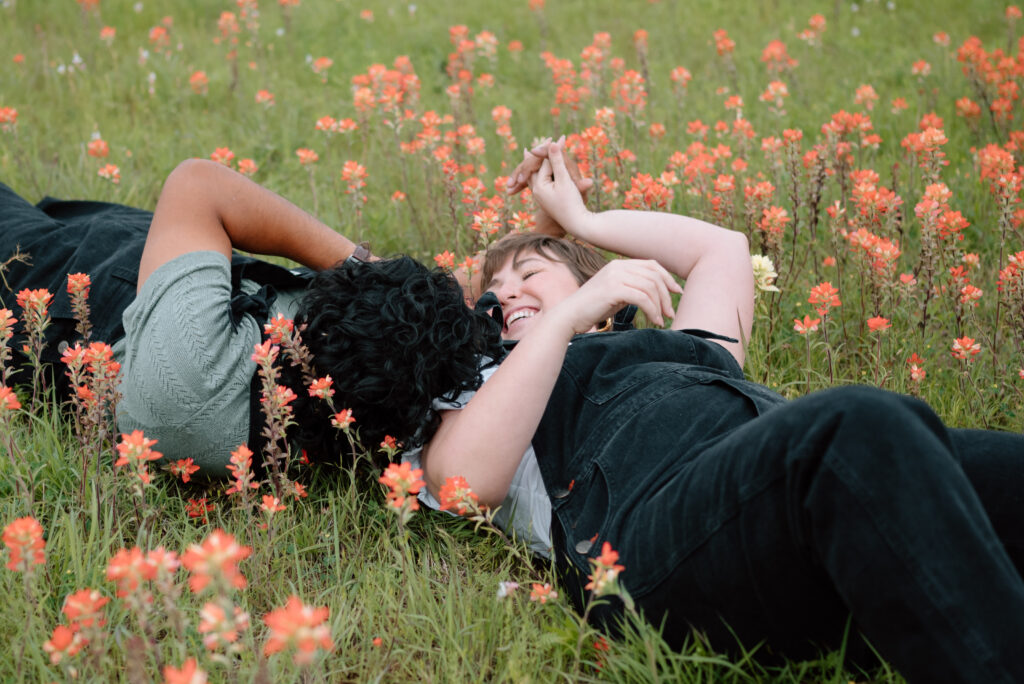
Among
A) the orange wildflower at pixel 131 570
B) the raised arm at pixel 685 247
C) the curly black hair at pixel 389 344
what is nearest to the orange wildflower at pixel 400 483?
the orange wildflower at pixel 131 570

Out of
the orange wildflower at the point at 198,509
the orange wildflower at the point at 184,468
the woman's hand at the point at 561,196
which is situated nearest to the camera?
the orange wildflower at the point at 184,468

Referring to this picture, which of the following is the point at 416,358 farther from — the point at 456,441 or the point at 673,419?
the point at 673,419

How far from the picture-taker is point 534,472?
7.23 feet

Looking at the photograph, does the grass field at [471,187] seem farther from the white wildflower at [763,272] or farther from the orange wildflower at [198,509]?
the white wildflower at [763,272]

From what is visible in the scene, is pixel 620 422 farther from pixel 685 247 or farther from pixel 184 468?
pixel 184 468

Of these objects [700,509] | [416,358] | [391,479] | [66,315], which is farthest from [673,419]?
[66,315]

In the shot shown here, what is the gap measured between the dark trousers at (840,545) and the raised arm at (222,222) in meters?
1.43

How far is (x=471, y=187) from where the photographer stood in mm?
3371

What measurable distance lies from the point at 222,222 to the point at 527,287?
0.90 meters

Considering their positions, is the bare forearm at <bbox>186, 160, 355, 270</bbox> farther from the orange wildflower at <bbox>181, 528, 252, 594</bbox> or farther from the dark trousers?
the orange wildflower at <bbox>181, 528, 252, 594</bbox>

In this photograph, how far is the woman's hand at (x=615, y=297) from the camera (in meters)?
2.09

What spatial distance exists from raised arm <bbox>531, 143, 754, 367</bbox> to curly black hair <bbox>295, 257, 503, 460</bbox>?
2.45ft

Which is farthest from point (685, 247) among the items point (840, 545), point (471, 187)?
point (840, 545)

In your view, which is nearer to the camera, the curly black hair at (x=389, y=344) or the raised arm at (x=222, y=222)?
the curly black hair at (x=389, y=344)
